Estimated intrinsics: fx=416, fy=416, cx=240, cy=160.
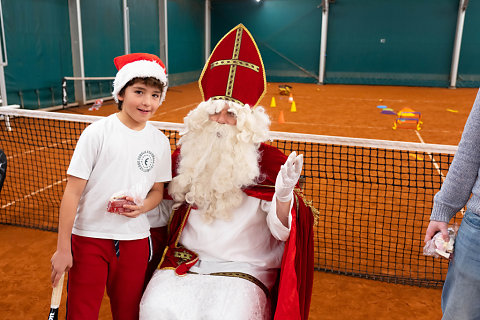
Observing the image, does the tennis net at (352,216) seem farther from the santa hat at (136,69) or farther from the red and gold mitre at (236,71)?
the santa hat at (136,69)

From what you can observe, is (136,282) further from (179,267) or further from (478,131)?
(478,131)

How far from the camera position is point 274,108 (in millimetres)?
14398

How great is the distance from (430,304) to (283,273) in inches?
77.6

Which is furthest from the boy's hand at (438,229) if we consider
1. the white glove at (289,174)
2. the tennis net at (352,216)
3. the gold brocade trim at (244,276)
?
the tennis net at (352,216)

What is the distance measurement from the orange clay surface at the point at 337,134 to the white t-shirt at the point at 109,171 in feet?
4.85

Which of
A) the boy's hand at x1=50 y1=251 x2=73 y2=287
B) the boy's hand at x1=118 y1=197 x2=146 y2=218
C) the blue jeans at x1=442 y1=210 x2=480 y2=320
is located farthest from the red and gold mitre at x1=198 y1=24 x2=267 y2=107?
the blue jeans at x1=442 y1=210 x2=480 y2=320

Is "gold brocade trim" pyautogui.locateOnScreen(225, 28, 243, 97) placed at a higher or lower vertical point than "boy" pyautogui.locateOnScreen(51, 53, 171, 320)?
higher

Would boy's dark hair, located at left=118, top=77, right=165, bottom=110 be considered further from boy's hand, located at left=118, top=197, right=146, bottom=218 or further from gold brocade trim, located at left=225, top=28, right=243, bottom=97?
boy's hand, located at left=118, top=197, right=146, bottom=218

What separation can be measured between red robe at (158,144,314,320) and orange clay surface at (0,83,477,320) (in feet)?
3.38

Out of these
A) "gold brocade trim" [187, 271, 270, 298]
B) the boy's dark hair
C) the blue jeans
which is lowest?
"gold brocade trim" [187, 271, 270, 298]

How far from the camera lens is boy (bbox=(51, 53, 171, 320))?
217 centimetres

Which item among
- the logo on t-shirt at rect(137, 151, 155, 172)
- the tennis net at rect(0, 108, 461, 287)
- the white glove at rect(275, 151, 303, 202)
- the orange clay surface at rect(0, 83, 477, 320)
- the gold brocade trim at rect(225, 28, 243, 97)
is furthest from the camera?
the tennis net at rect(0, 108, 461, 287)

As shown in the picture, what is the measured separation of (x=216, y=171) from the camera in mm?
2621

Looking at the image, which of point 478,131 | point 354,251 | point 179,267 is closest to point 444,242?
point 478,131
